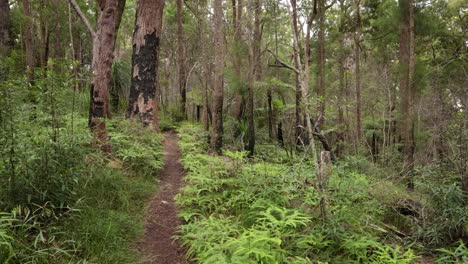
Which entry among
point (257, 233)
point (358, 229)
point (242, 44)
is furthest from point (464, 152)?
point (242, 44)

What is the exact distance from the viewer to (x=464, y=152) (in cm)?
495

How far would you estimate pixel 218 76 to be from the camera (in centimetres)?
881

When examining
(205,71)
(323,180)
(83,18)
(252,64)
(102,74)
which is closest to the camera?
(323,180)

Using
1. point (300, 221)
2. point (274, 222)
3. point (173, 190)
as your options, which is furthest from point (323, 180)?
A: point (173, 190)

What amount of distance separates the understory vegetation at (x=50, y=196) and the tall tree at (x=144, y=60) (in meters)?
4.42

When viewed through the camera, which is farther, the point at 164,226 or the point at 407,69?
the point at 407,69

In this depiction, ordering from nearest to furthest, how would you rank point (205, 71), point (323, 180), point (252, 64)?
point (323, 180), point (252, 64), point (205, 71)

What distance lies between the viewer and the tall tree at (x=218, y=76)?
8688mm

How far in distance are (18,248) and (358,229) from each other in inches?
149

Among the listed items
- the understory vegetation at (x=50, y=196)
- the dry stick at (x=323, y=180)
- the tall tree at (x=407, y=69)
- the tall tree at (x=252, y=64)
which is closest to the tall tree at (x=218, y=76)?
the tall tree at (x=252, y=64)

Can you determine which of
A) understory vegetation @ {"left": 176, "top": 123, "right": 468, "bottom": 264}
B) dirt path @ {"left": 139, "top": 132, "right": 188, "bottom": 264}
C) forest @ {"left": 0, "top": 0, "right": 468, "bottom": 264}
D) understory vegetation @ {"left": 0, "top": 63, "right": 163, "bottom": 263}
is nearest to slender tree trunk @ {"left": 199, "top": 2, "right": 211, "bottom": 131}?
forest @ {"left": 0, "top": 0, "right": 468, "bottom": 264}

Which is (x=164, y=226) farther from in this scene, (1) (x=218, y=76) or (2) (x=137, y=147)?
(1) (x=218, y=76)

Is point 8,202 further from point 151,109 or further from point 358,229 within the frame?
point 151,109

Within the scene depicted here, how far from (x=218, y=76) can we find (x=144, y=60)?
2.21m
